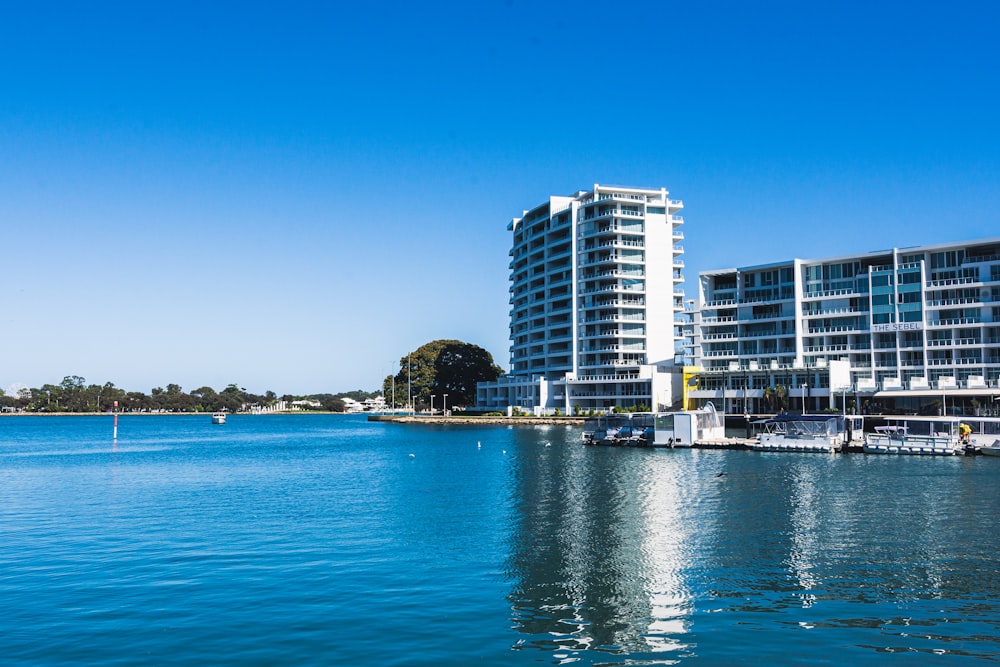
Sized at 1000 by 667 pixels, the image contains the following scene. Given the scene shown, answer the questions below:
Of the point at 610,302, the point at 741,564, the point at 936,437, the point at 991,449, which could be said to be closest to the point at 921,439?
the point at 936,437

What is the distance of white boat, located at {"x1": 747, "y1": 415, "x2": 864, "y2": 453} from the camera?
87.3 meters

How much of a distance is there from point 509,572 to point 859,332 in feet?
390

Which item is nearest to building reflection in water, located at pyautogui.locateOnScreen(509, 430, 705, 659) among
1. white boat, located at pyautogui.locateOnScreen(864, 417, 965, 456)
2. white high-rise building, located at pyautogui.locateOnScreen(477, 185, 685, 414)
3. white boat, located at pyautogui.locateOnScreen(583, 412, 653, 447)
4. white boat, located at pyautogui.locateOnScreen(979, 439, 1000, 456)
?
white boat, located at pyautogui.locateOnScreen(864, 417, 965, 456)

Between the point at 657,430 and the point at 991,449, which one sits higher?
the point at 657,430

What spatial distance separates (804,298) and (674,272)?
107 feet

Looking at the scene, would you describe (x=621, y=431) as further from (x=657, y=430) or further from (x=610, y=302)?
(x=610, y=302)

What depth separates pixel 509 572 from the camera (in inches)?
1153

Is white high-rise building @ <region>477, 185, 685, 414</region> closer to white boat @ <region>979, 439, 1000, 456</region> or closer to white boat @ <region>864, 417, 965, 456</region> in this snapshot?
white boat @ <region>864, 417, 965, 456</region>

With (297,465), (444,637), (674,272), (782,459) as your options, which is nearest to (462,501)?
(444,637)

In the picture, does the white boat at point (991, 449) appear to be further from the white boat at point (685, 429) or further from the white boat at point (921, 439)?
the white boat at point (685, 429)

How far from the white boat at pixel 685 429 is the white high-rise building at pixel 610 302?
159 ft

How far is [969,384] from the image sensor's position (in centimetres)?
11469

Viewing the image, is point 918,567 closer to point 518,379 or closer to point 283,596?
point 283,596

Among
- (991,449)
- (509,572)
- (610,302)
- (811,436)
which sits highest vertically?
(610,302)
